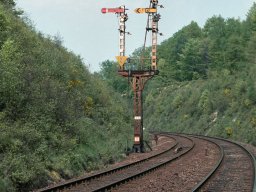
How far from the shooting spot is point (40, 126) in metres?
17.5

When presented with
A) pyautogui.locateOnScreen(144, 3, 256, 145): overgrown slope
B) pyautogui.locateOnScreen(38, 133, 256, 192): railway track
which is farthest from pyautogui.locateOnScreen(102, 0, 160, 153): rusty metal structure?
pyautogui.locateOnScreen(144, 3, 256, 145): overgrown slope

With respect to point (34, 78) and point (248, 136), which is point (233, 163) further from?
point (248, 136)

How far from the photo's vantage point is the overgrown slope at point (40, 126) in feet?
46.4

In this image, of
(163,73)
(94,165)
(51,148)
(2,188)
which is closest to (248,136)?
(94,165)

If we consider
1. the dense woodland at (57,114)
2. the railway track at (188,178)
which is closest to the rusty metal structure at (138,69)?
the dense woodland at (57,114)

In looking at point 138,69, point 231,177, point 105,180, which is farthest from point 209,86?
point 105,180

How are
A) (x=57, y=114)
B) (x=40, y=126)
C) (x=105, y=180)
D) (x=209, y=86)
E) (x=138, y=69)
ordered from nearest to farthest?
(x=105, y=180)
(x=40, y=126)
(x=57, y=114)
(x=138, y=69)
(x=209, y=86)

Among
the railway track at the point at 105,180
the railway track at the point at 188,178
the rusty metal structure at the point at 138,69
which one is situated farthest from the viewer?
the rusty metal structure at the point at 138,69

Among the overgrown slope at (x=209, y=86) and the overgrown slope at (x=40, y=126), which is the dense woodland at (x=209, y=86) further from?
the overgrown slope at (x=40, y=126)

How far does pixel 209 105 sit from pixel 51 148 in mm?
42926

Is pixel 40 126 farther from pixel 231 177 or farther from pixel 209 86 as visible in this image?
pixel 209 86

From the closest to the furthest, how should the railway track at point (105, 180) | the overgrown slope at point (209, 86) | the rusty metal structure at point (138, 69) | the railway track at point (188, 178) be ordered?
the railway track at point (105, 180) < the railway track at point (188, 178) < the rusty metal structure at point (138, 69) < the overgrown slope at point (209, 86)

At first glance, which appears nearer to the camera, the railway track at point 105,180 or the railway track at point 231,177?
the railway track at point 105,180

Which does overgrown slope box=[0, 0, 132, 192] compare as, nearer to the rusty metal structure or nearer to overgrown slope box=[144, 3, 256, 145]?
the rusty metal structure
